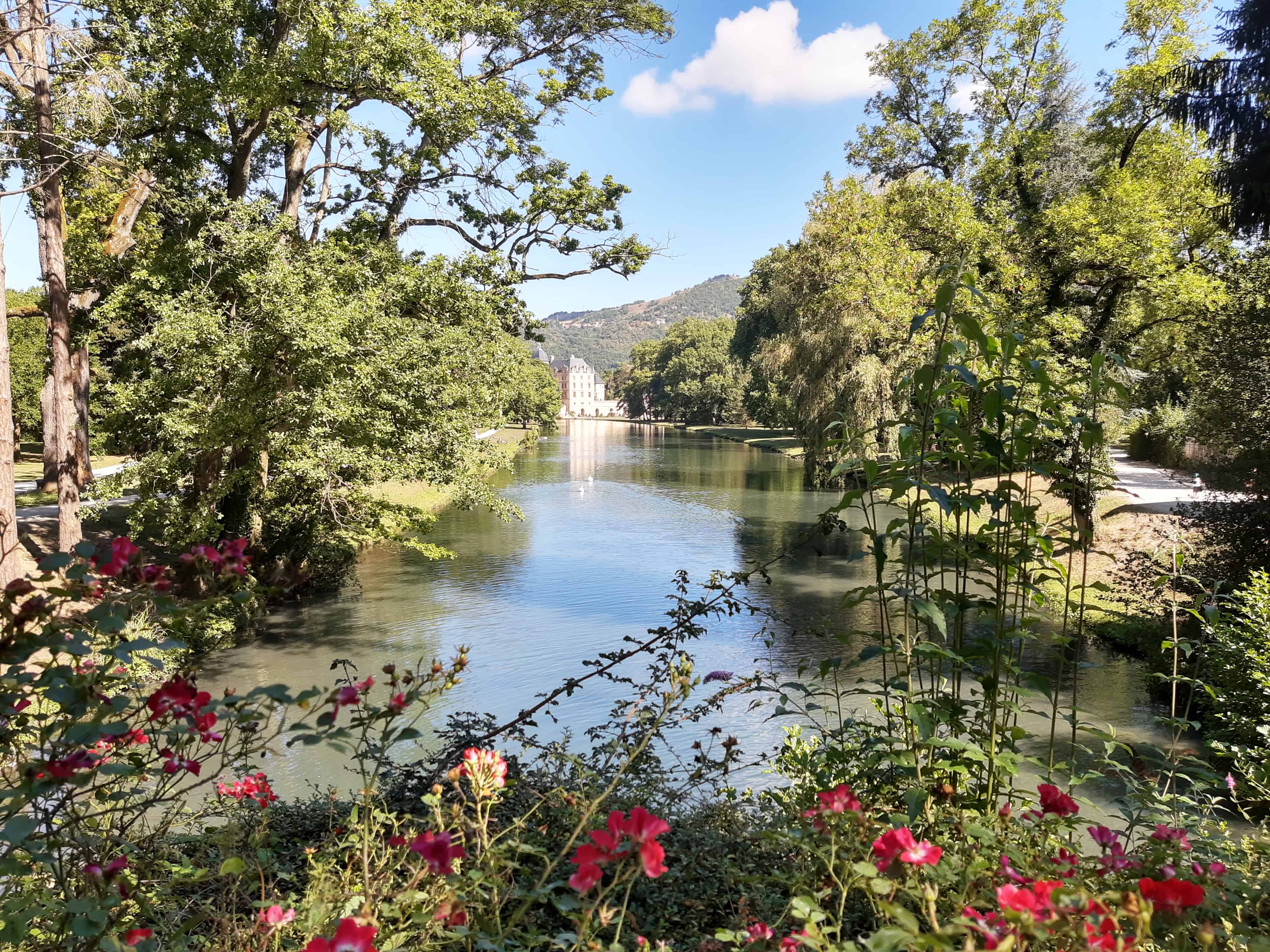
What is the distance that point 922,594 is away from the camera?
246 cm

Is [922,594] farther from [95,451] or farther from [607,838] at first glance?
[95,451]

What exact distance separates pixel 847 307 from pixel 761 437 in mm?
38849

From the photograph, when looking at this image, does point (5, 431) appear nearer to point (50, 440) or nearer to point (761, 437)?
point (50, 440)

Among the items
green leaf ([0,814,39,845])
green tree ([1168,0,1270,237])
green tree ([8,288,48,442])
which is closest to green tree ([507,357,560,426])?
green tree ([8,288,48,442])

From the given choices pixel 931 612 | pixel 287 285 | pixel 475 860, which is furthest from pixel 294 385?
pixel 931 612

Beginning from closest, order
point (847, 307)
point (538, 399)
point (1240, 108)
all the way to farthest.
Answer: point (1240, 108), point (847, 307), point (538, 399)

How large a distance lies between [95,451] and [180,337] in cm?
947

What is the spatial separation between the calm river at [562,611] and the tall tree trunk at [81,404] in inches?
146

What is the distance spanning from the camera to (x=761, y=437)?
5531cm

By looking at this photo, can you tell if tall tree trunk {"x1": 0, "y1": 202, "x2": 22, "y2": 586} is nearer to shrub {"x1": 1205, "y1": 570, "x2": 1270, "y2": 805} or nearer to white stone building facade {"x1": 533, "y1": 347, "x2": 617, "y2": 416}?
shrub {"x1": 1205, "y1": 570, "x2": 1270, "y2": 805}

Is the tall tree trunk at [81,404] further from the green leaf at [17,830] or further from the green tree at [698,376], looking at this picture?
the green tree at [698,376]

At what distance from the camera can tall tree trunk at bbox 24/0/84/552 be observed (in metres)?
8.36

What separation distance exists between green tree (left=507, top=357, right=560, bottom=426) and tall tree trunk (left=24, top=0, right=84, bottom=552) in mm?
23879

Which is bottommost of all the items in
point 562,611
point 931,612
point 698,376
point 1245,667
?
point 562,611
